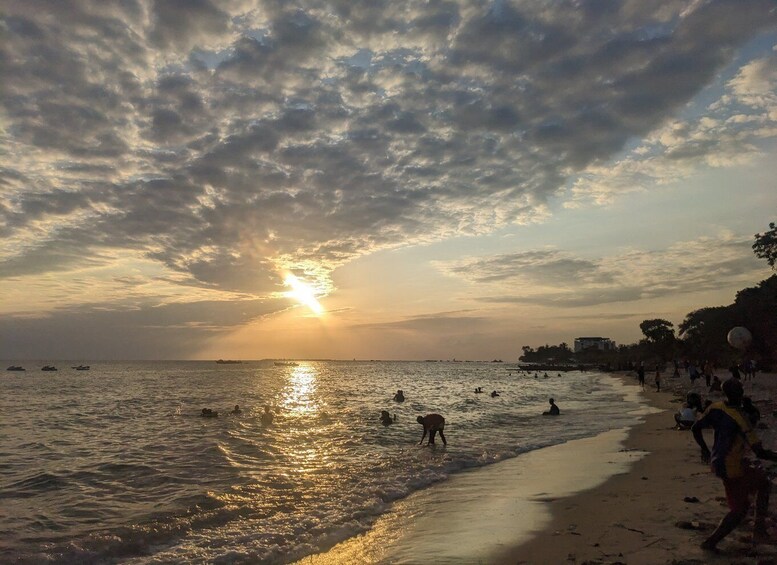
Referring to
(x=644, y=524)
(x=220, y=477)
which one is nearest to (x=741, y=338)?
(x=644, y=524)

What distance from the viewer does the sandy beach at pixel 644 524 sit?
21.2ft

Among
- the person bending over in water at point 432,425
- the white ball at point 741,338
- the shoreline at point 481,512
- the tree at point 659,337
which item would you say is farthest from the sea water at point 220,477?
the tree at point 659,337

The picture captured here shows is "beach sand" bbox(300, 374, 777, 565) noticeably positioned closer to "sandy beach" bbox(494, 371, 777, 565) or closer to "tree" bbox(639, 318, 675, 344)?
"sandy beach" bbox(494, 371, 777, 565)

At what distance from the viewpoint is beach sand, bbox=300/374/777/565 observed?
689 cm

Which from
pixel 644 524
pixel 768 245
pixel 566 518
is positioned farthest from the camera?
pixel 768 245

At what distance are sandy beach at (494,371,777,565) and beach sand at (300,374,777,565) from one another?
0.05 feet

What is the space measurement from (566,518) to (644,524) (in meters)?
1.35

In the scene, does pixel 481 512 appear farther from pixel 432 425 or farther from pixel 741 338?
pixel 432 425

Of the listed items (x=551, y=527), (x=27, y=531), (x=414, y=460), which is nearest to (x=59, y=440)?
(x=27, y=531)

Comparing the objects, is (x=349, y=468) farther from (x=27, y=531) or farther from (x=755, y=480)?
(x=755, y=480)

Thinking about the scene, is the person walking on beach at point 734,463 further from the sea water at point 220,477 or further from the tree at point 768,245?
the tree at point 768,245

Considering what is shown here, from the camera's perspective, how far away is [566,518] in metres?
8.83

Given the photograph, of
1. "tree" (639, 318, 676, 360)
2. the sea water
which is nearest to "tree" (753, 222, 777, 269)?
the sea water

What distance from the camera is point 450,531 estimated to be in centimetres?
870
